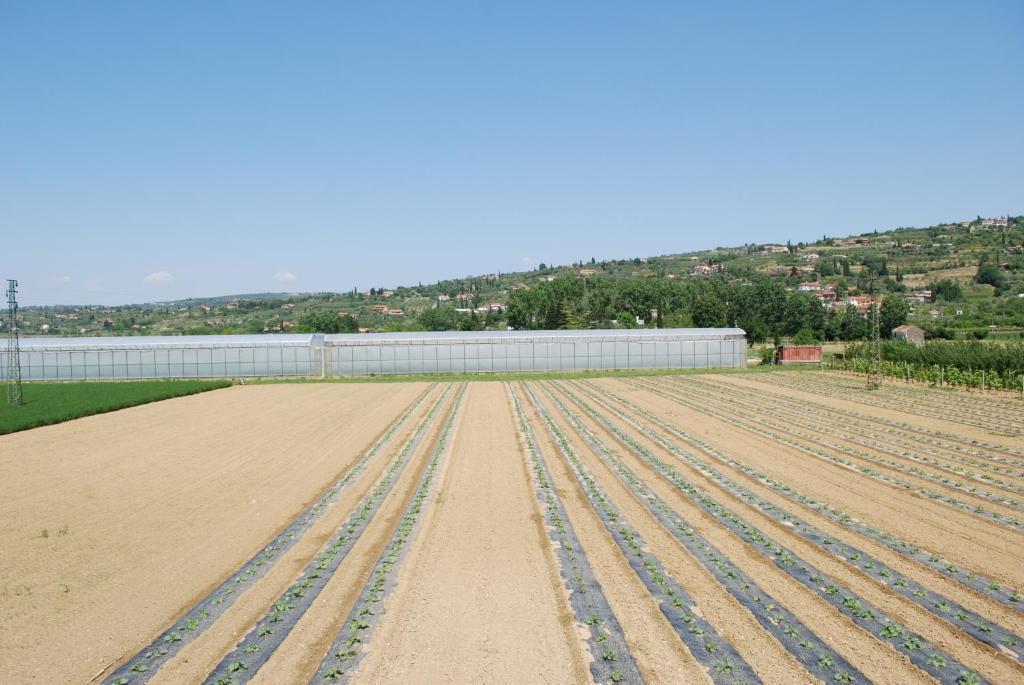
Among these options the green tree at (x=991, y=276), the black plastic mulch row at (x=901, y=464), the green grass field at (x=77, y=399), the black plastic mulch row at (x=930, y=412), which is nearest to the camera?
the black plastic mulch row at (x=901, y=464)

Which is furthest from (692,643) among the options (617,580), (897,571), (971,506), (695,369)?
(695,369)

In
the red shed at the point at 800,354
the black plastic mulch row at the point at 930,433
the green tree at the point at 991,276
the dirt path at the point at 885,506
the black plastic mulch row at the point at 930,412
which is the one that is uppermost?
the green tree at the point at 991,276

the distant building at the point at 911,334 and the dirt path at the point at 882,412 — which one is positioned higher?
the distant building at the point at 911,334

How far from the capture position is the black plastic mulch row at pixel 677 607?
9102 mm

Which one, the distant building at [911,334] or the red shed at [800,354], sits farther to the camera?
the distant building at [911,334]

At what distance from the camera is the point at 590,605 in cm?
1109

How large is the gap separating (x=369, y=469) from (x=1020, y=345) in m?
45.3

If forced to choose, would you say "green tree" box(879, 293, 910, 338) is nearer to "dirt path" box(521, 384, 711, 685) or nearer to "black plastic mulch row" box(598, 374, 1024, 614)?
"black plastic mulch row" box(598, 374, 1024, 614)

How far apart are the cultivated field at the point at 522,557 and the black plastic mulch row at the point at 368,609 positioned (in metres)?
0.05

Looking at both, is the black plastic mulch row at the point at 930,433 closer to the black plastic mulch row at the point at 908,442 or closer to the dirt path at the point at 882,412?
the black plastic mulch row at the point at 908,442

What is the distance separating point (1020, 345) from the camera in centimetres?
4619

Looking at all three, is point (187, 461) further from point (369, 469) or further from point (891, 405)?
point (891, 405)

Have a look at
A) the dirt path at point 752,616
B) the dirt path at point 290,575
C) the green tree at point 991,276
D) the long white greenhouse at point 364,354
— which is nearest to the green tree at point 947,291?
the green tree at point 991,276

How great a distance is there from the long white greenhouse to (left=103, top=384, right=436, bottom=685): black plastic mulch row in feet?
135
